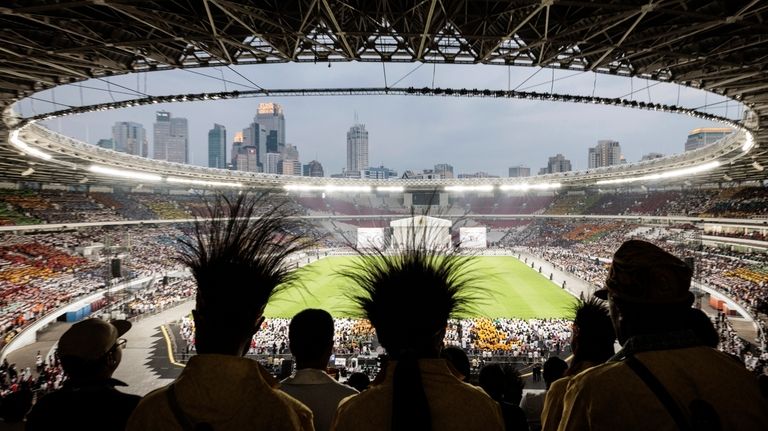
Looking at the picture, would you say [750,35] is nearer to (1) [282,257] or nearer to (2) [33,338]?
(1) [282,257]

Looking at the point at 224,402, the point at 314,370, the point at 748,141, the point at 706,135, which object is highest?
the point at 706,135

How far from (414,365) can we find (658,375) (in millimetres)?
851

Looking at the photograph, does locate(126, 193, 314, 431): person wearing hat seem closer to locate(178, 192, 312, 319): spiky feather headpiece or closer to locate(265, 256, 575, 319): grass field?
locate(178, 192, 312, 319): spiky feather headpiece

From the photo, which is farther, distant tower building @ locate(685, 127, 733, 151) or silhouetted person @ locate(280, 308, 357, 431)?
distant tower building @ locate(685, 127, 733, 151)

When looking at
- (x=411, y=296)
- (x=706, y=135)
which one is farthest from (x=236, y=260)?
(x=706, y=135)

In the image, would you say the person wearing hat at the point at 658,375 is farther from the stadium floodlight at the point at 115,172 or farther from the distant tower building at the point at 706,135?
the distant tower building at the point at 706,135

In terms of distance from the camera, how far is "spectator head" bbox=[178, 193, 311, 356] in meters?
1.76

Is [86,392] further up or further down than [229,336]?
further down

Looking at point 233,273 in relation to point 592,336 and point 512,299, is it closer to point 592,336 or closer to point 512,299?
point 592,336

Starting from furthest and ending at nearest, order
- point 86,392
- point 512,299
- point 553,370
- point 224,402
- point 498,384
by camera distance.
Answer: point 512,299, point 553,370, point 498,384, point 86,392, point 224,402

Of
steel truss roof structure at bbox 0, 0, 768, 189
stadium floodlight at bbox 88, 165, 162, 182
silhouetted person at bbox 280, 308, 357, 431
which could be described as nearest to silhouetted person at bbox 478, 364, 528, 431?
silhouetted person at bbox 280, 308, 357, 431

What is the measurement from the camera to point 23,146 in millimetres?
20609

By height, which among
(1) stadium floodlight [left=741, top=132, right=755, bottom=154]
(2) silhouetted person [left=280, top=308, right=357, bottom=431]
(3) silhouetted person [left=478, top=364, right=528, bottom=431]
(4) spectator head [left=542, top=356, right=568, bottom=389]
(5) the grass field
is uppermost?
(1) stadium floodlight [left=741, top=132, right=755, bottom=154]

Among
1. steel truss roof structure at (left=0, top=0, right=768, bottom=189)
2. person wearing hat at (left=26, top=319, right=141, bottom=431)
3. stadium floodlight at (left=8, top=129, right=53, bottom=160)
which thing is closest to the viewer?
person wearing hat at (left=26, top=319, right=141, bottom=431)
